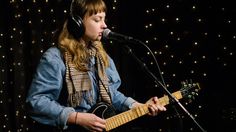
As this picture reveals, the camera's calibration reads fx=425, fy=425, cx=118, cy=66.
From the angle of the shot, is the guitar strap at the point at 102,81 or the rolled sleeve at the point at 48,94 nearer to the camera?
the rolled sleeve at the point at 48,94

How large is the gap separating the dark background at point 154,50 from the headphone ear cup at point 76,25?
89 cm

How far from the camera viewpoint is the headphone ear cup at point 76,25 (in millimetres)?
2215

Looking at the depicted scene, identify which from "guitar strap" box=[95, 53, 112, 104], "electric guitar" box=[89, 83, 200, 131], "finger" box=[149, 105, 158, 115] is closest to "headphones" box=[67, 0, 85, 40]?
"guitar strap" box=[95, 53, 112, 104]

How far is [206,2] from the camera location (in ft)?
10.2

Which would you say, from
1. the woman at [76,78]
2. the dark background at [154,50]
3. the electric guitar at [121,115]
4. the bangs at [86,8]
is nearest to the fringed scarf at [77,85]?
the woman at [76,78]

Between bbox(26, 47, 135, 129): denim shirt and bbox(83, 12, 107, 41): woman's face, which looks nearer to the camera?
bbox(26, 47, 135, 129): denim shirt

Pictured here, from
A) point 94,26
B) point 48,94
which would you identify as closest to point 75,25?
point 94,26

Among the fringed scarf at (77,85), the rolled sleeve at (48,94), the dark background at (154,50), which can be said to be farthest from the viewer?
the dark background at (154,50)

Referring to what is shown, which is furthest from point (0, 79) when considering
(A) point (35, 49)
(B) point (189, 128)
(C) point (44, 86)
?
(B) point (189, 128)

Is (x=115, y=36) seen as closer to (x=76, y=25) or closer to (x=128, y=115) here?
(x=76, y=25)

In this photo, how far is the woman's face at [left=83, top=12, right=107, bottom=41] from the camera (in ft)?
7.59

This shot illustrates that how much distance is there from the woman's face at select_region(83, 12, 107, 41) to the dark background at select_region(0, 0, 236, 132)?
0.78 m

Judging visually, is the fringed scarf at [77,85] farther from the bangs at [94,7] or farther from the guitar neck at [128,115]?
the bangs at [94,7]

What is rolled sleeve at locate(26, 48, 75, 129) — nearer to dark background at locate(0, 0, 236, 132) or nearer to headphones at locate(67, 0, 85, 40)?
headphones at locate(67, 0, 85, 40)
